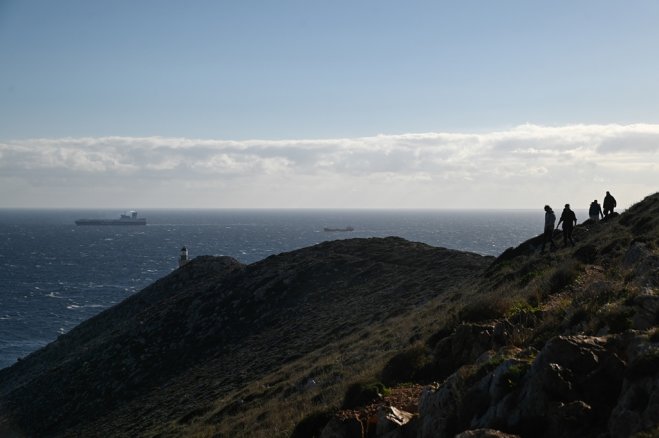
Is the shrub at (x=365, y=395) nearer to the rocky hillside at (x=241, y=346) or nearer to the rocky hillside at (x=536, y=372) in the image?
the rocky hillside at (x=536, y=372)

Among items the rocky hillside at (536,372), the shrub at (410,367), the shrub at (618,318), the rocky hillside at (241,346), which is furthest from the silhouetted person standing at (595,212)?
the shrub at (618,318)

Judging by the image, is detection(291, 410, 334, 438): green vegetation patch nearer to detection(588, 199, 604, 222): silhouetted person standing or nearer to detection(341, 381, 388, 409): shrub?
detection(341, 381, 388, 409): shrub

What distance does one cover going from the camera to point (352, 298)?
37.0m

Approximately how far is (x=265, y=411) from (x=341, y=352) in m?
6.93

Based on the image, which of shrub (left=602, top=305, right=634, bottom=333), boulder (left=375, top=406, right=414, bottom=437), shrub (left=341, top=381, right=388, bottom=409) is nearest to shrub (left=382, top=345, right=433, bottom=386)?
shrub (left=341, top=381, right=388, bottom=409)

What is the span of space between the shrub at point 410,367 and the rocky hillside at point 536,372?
2 cm

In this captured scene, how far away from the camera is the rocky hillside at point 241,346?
20.1 meters

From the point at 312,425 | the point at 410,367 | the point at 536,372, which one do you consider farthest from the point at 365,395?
the point at 536,372

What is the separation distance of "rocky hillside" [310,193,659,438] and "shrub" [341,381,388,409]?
0.03m

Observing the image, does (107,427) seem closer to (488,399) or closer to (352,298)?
(352,298)

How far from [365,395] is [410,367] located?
166 centimetres

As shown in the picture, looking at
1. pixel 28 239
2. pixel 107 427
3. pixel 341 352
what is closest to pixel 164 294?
pixel 107 427

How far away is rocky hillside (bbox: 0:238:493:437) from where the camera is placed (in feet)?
65.9

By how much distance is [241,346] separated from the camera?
3403 centimetres
